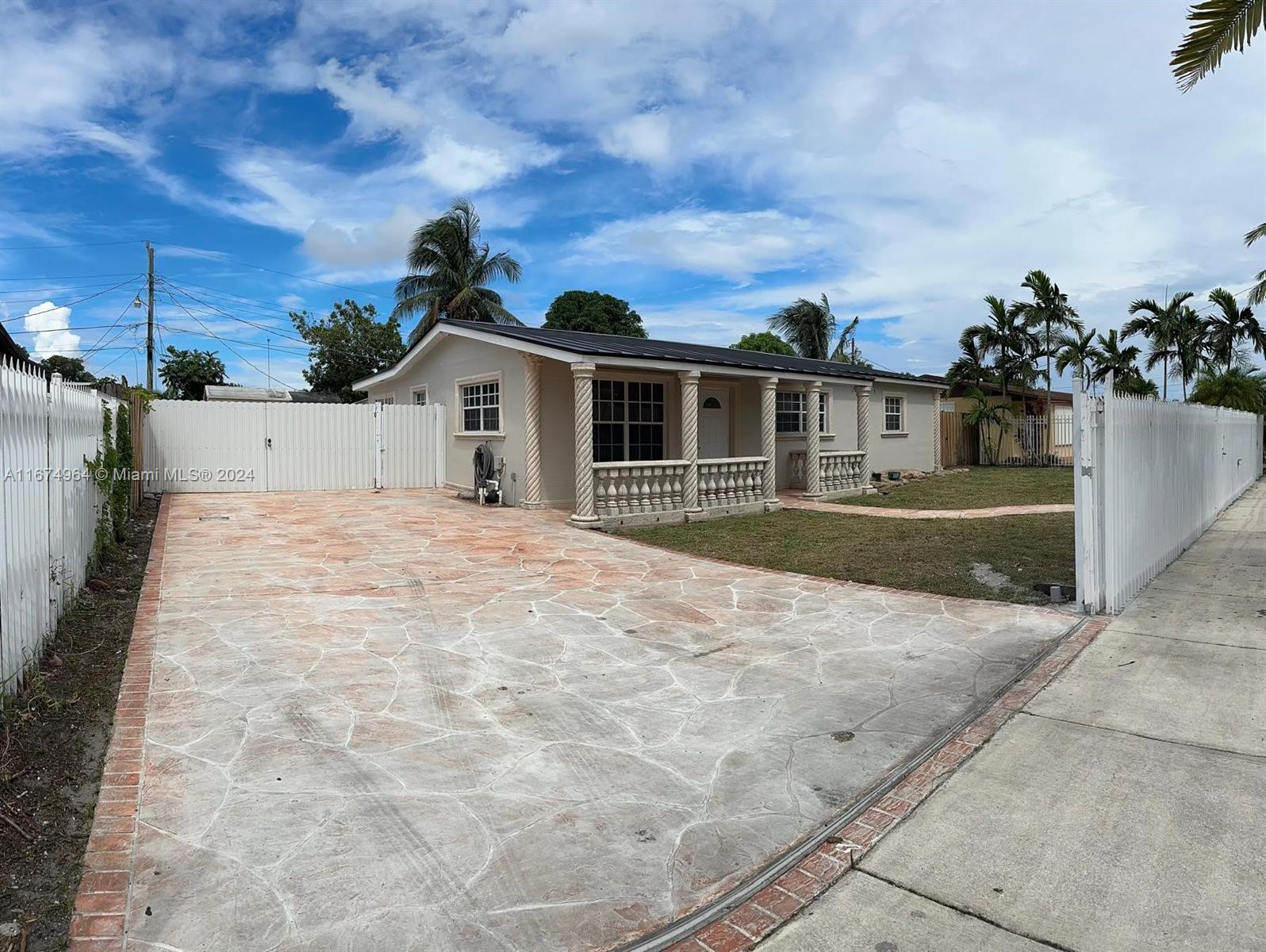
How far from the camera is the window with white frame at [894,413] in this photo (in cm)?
2234

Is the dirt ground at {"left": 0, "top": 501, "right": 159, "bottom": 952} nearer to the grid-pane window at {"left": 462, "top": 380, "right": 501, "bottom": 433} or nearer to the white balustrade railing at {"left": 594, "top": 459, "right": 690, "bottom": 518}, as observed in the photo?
the white balustrade railing at {"left": 594, "top": 459, "right": 690, "bottom": 518}

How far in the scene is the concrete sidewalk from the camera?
7.80 feet

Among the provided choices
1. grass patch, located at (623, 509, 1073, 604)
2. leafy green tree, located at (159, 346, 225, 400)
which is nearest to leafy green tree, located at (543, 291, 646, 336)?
leafy green tree, located at (159, 346, 225, 400)

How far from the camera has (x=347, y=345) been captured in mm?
35031

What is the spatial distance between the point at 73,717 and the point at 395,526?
7.46m

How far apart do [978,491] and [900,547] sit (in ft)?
31.9

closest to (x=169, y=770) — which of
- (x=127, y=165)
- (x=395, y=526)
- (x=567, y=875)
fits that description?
(x=567, y=875)

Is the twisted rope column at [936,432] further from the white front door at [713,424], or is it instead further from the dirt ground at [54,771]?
the dirt ground at [54,771]

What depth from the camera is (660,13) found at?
30.8 feet

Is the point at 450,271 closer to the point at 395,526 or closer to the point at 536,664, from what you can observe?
the point at 395,526

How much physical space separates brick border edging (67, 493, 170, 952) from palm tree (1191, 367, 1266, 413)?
31.2 metres

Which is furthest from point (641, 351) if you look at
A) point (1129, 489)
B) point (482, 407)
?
point (1129, 489)

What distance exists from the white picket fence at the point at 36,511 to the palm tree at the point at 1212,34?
859cm

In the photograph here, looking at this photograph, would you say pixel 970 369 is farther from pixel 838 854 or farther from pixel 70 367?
pixel 70 367
